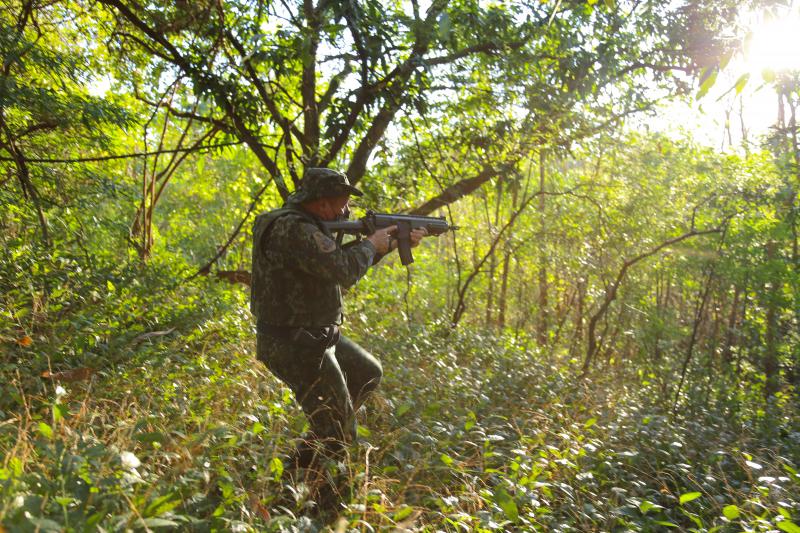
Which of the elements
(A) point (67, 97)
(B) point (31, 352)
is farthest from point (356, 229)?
(A) point (67, 97)

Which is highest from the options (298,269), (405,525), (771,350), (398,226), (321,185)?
(321,185)

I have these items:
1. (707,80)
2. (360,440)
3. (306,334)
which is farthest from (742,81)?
(360,440)

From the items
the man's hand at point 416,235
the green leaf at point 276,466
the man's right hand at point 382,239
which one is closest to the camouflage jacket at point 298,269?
the man's right hand at point 382,239

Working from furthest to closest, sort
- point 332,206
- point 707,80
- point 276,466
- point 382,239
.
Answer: point 382,239 → point 332,206 → point 276,466 → point 707,80

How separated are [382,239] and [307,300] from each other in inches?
29.2

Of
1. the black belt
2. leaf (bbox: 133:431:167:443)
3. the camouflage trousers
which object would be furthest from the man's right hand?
leaf (bbox: 133:431:167:443)

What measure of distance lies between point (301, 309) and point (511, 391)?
3.52 m

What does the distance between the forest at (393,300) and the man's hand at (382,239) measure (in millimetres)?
1186

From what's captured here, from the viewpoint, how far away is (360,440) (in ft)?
14.4

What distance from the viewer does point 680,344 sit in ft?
40.1

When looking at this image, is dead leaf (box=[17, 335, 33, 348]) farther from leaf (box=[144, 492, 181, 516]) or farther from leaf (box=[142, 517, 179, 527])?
leaf (box=[142, 517, 179, 527])

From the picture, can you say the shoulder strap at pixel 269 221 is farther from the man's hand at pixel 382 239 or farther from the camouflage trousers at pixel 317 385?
the camouflage trousers at pixel 317 385

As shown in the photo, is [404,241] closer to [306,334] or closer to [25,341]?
[306,334]

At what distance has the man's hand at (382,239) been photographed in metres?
4.24
